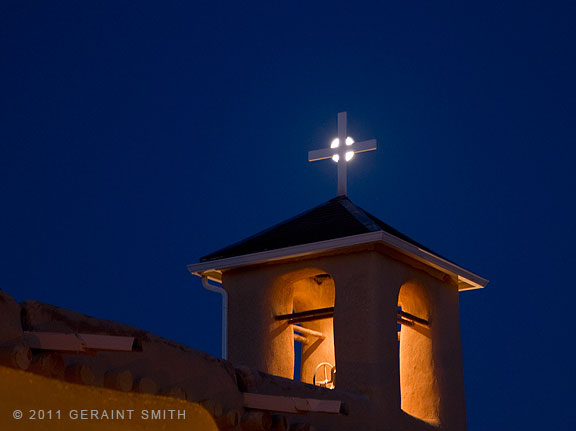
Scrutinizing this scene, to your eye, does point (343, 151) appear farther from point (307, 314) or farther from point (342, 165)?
point (307, 314)

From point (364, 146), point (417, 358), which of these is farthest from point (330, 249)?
point (364, 146)

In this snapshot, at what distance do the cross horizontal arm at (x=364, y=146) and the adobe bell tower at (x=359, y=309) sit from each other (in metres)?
0.02

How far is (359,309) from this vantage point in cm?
994

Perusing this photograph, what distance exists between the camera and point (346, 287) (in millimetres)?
10078

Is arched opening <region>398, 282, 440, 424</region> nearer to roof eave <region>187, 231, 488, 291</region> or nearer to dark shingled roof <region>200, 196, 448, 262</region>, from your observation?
roof eave <region>187, 231, 488, 291</region>

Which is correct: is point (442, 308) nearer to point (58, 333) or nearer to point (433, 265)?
point (433, 265)

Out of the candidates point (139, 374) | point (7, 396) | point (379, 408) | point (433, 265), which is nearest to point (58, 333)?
point (7, 396)

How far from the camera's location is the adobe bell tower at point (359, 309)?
9.82 m

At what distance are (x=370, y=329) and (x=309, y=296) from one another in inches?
84.1

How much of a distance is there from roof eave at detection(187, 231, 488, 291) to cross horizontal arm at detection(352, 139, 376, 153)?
60.5 inches

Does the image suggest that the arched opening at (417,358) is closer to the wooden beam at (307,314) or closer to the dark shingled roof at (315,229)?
the dark shingled roof at (315,229)

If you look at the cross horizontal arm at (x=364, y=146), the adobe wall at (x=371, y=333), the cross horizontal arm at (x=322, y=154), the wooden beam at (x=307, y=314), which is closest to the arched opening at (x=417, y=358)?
the adobe wall at (x=371, y=333)

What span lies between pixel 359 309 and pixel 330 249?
0.72 m

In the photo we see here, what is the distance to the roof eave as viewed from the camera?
32.4 feet
